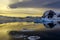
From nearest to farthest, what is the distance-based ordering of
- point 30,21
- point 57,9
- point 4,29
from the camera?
1. point 4,29
2. point 30,21
3. point 57,9

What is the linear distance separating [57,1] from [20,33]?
0.71 metres

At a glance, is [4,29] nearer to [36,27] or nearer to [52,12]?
[36,27]

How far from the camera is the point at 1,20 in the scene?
1742mm

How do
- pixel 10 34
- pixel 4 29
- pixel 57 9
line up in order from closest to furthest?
pixel 10 34 → pixel 4 29 → pixel 57 9

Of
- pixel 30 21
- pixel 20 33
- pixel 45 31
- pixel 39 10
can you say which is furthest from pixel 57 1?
pixel 20 33

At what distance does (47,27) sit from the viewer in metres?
1.56

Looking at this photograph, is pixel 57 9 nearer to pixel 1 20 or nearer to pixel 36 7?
pixel 36 7

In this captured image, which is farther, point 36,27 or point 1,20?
point 1,20

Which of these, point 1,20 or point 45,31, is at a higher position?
point 1,20

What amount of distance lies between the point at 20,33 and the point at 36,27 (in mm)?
221

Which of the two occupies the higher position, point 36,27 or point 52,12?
point 52,12

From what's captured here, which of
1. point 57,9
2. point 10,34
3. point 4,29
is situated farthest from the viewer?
point 57,9

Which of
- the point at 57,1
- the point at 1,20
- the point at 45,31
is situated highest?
the point at 57,1

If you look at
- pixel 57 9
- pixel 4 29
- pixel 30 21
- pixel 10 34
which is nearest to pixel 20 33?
pixel 10 34
